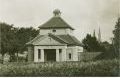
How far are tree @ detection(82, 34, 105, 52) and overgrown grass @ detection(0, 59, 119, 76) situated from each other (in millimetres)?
525

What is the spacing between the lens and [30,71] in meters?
8.15

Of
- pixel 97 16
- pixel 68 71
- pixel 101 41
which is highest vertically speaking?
pixel 97 16

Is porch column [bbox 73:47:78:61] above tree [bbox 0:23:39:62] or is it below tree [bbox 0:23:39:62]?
below

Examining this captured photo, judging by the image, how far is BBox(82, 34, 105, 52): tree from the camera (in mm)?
8742

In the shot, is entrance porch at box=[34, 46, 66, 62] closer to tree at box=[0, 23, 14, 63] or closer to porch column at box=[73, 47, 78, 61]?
porch column at box=[73, 47, 78, 61]

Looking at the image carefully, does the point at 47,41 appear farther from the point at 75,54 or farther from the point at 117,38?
the point at 117,38

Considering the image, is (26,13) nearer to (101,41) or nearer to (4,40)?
(4,40)

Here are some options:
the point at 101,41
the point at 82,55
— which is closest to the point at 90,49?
the point at 82,55

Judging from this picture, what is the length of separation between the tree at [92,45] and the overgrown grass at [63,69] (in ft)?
1.72

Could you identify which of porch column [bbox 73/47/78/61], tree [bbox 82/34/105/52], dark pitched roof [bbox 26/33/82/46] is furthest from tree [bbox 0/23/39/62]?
tree [bbox 82/34/105/52]

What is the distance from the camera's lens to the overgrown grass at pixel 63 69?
783cm

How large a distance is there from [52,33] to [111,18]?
8.83 feet

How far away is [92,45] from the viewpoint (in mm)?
9758

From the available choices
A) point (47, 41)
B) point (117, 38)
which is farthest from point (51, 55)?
point (47, 41)
